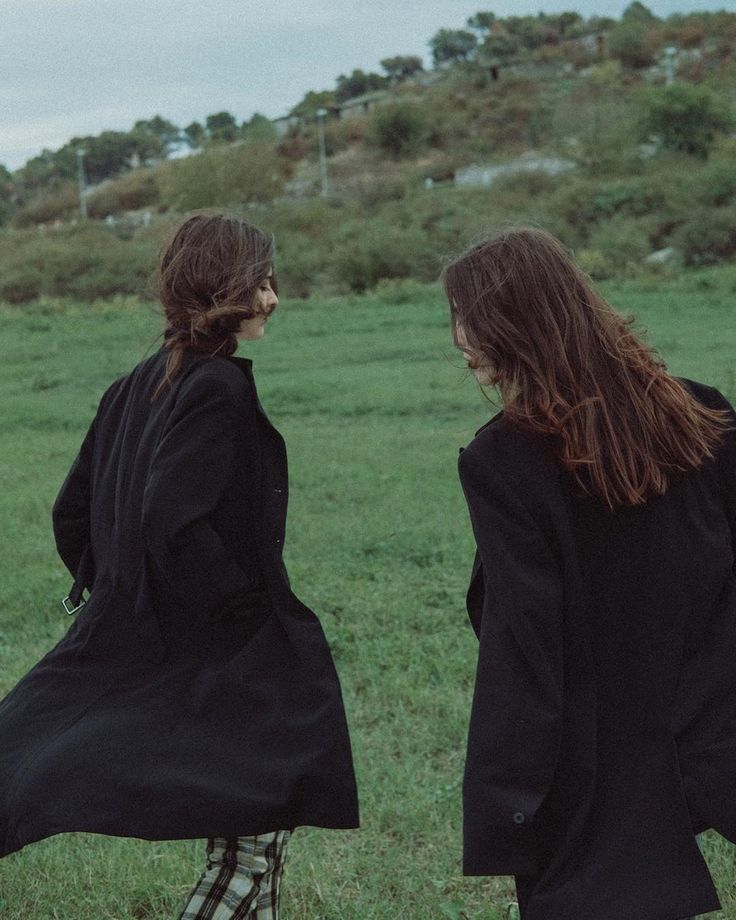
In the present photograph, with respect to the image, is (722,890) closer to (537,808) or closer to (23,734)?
(537,808)

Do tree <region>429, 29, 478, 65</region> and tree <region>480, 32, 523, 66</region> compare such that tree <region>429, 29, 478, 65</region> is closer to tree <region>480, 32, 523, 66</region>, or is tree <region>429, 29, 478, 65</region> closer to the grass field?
tree <region>480, 32, 523, 66</region>

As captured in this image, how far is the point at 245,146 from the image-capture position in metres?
42.9

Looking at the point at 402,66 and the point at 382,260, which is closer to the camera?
the point at 382,260

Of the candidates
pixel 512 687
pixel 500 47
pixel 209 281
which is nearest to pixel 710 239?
pixel 209 281

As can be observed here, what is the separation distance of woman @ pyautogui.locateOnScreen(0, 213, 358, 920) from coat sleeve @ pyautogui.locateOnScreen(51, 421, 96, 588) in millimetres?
93

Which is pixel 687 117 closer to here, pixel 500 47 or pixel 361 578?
A: pixel 361 578

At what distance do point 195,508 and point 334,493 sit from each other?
18.9 feet

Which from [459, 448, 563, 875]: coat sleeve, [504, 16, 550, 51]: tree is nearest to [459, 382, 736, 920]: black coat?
[459, 448, 563, 875]: coat sleeve

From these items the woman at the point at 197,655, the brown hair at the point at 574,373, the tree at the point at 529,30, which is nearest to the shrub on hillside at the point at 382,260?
the woman at the point at 197,655

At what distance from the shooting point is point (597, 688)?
2.01 metres

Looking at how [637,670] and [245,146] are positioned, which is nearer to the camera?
[637,670]

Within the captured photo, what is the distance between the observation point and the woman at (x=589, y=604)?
1912 millimetres

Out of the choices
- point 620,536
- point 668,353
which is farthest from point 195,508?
point 668,353

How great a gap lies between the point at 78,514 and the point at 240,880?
2.75 ft
